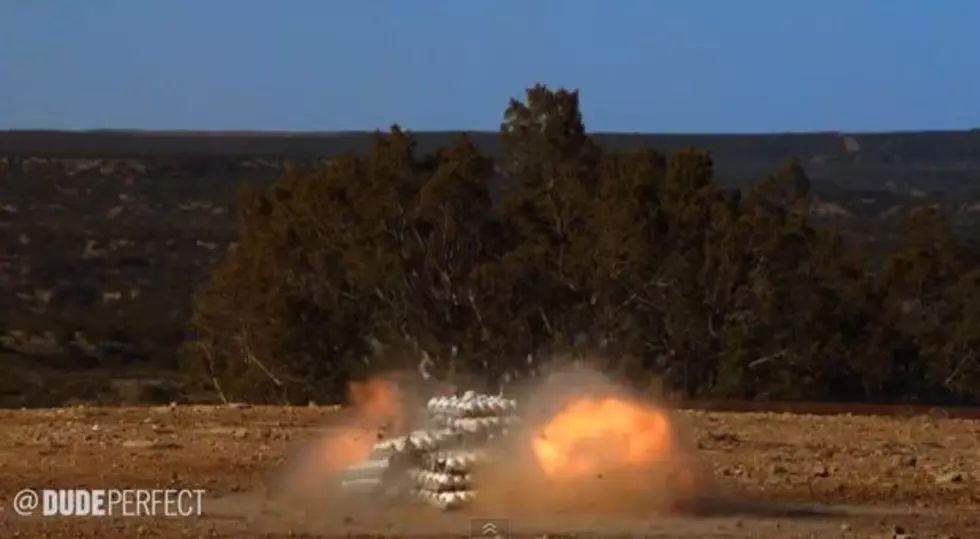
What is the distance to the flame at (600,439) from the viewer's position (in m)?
12.5

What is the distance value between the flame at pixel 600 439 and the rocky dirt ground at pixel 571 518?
1.59 feet

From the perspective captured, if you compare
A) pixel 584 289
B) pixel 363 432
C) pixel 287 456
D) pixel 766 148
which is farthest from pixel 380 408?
pixel 766 148

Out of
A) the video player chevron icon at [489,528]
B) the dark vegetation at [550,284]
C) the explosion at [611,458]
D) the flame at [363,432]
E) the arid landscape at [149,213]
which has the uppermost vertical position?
the arid landscape at [149,213]

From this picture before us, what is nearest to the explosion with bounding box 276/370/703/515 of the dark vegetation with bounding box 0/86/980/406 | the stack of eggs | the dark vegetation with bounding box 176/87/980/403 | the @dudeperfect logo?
the stack of eggs

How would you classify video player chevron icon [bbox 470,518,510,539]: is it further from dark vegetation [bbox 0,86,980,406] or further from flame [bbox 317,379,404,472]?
dark vegetation [bbox 0,86,980,406]

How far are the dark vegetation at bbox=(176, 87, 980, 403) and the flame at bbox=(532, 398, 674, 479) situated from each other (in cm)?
1413

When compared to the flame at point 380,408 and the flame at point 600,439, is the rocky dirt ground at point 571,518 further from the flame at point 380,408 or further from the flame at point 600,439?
the flame at point 380,408

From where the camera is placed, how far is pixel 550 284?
1150 inches

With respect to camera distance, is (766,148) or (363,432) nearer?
(363,432)

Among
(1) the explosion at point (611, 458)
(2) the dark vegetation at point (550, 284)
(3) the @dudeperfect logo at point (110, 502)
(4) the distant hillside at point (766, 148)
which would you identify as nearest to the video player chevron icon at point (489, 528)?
(1) the explosion at point (611, 458)

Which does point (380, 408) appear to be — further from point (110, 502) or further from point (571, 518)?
point (571, 518)

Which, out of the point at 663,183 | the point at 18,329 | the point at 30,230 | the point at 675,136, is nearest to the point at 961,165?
the point at 675,136

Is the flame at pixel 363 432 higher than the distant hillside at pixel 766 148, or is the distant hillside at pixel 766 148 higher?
the distant hillside at pixel 766 148

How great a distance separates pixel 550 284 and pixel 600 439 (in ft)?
54.7
